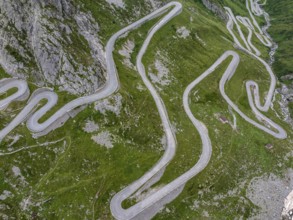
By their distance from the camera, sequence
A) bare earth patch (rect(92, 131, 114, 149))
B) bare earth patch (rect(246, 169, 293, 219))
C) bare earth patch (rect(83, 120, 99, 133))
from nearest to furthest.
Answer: bare earth patch (rect(92, 131, 114, 149)) < bare earth patch (rect(83, 120, 99, 133)) < bare earth patch (rect(246, 169, 293, 219))

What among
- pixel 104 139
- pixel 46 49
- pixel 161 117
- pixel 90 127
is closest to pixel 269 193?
A: pixel 161 117

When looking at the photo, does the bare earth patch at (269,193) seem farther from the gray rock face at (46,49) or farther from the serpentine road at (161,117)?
the gray rock face at (46,49)

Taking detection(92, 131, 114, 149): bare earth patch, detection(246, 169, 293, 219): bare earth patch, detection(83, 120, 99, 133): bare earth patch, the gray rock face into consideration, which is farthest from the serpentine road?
detection(246, 169, 293, 219): bare earth patch

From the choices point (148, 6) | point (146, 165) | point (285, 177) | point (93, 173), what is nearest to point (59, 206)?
point (93, 173)

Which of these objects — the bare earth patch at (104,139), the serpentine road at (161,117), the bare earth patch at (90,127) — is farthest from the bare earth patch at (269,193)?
the bare earth patch at (90,127)

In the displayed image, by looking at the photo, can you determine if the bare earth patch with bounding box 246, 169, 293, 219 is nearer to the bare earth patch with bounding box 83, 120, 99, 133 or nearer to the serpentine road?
the serpentine road

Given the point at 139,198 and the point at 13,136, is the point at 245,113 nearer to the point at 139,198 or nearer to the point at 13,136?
the point at 139,198

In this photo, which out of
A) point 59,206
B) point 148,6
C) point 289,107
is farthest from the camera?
point 148,6

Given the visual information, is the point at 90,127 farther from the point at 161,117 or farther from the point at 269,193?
the point at 269,193
